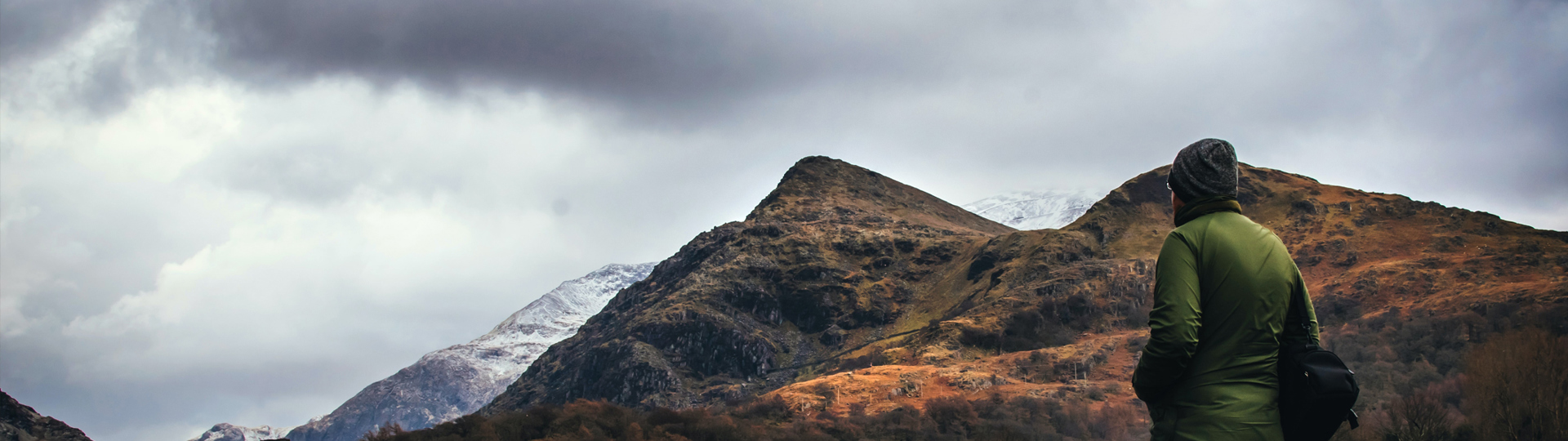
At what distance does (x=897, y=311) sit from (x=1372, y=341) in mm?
87527

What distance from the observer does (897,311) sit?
164 metres

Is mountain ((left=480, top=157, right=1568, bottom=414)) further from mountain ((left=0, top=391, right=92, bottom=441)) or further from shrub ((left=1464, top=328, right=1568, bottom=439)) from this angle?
mountain ((left=0, top=391, right=92, bottom=441))

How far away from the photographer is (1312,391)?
3.54m

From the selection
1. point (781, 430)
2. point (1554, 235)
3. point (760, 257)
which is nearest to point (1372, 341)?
point (1554, 235)

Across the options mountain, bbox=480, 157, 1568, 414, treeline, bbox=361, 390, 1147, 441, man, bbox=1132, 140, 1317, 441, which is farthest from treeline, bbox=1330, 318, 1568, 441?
man, bbox=1132, 140, 1317, 441

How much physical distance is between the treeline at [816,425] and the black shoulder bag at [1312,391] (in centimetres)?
6269

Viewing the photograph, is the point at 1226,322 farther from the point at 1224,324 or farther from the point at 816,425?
the point at 816,425

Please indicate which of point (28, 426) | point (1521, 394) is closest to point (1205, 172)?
point (1521, 394)

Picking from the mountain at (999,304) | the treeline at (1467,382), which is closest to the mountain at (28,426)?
the mountain at (999,304)

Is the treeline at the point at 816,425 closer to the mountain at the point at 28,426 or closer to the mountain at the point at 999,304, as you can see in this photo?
the mountain at the point at 999,304

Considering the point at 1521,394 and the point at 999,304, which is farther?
the point at 999,304

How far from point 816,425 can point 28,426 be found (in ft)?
177

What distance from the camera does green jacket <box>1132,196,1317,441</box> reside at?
3.72 meters

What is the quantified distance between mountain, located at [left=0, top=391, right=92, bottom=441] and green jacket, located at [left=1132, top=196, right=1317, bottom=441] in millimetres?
57518
